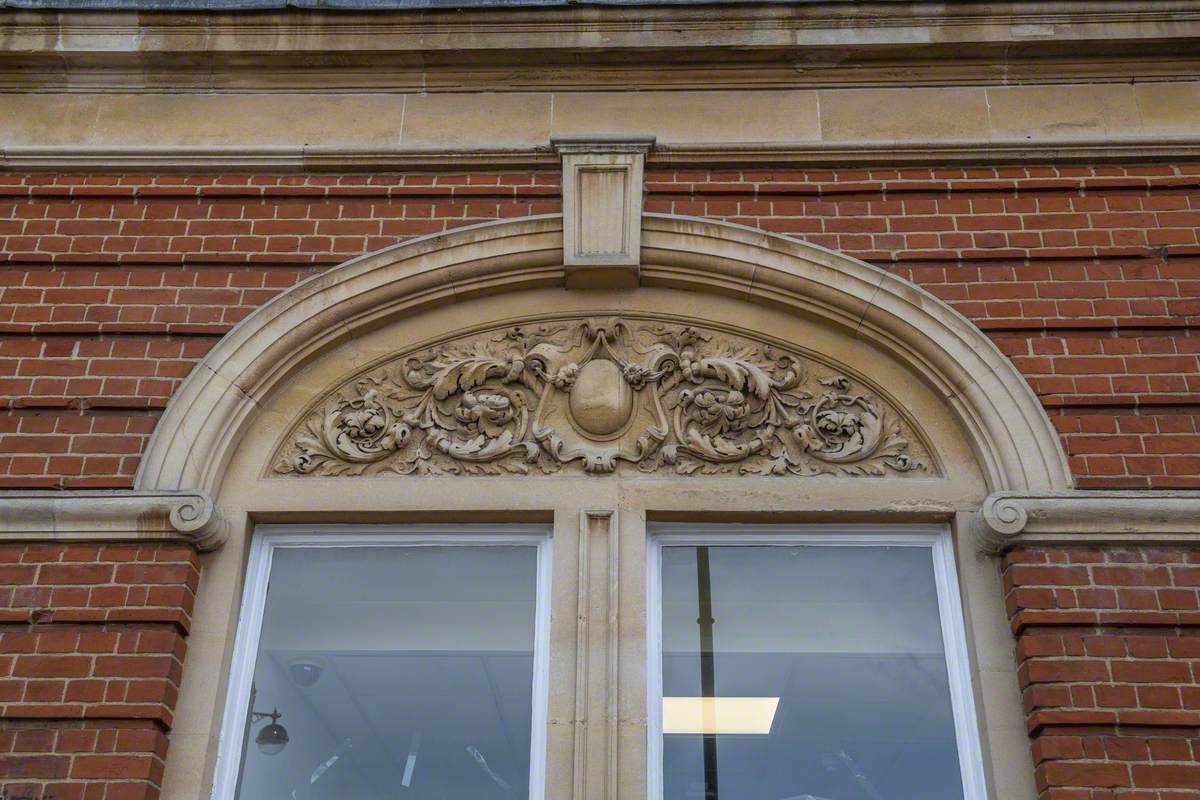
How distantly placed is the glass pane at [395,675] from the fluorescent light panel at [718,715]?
55 cm

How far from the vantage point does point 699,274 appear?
16.9 feet

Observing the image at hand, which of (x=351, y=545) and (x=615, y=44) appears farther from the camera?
(x=615, y=44)

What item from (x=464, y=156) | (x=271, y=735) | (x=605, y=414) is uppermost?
(x=464, y=156)

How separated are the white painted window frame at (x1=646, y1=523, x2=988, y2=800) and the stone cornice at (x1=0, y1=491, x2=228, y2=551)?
1728 mm

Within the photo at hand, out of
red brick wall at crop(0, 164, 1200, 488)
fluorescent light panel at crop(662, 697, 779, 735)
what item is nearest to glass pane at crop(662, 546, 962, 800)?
fluorescent light panel at crop(662, 697, 779, 735)

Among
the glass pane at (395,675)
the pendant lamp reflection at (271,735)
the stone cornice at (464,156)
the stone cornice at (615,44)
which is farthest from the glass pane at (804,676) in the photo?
the stone cornice at (615,44)

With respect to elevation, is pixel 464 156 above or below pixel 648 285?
above

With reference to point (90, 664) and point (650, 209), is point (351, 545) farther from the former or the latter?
point (650, 209)

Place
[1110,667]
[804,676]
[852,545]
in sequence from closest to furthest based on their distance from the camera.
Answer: [1110,667], [804,676], [852,545]

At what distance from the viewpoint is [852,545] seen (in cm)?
473

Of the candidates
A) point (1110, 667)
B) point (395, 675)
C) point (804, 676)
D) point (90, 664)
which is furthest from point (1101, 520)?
point (90, 664)

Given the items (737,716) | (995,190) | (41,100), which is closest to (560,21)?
(995,190)

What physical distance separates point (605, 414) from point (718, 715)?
1.26m

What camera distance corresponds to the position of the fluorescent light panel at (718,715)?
174 inches
